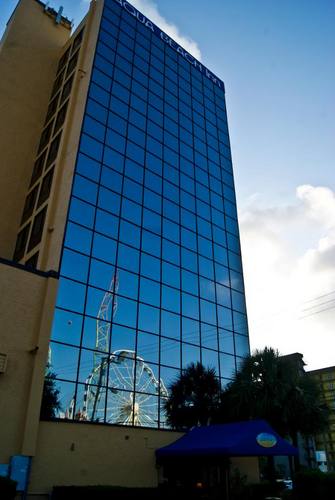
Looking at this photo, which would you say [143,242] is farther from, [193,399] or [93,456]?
[93,456]

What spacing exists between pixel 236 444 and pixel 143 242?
17.5m

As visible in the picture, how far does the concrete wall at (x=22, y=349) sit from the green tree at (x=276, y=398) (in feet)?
47.7

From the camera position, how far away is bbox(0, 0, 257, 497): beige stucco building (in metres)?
21.4

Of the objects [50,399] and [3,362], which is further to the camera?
[50,399]

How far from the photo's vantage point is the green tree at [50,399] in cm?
2225

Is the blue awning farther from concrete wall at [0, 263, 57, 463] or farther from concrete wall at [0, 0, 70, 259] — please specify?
concrete wall at [0, 0, 70, 259]

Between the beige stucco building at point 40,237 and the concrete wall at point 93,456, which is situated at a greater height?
the beige stucco building at point 40,237

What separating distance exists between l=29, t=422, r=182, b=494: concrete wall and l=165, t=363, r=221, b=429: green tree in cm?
190

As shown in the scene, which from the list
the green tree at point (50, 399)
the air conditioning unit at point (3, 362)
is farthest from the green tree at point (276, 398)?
the air conditioning unit at point (3, 362)

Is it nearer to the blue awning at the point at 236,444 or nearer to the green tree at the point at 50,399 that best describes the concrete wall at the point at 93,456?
the green tree at the point at 50,399

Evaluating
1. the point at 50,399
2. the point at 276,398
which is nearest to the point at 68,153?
the point at 50,399

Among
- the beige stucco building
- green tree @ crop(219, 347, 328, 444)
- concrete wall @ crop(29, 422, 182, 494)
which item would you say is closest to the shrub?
the beige stucco building

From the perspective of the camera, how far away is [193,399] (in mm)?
29453

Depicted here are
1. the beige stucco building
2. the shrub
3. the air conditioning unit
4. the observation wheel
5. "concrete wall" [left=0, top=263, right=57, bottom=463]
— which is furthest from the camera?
the observation wheel
